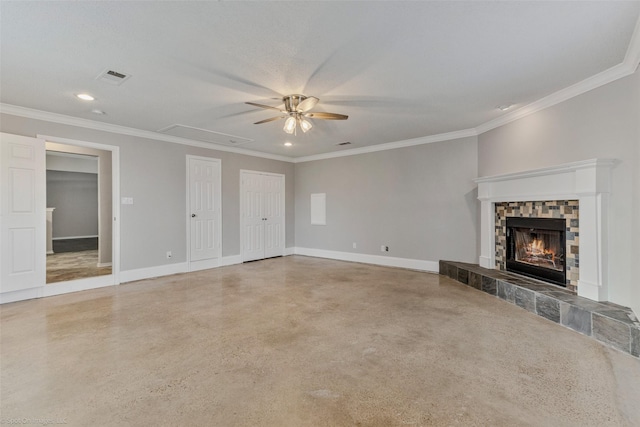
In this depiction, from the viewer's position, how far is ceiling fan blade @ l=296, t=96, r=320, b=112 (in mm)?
3180

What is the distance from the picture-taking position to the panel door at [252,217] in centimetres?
664

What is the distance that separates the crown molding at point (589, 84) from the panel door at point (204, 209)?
5.33 meters

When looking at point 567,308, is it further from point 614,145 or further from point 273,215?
point 273,215

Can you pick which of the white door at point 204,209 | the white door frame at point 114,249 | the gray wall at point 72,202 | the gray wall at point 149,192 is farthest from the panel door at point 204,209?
the gray wall at point 72,202

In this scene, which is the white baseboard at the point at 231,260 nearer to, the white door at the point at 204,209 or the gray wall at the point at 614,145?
the white door at the point at 204,209

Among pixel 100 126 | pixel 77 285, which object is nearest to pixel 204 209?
pixel 100 126

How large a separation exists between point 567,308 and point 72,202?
13.1 m

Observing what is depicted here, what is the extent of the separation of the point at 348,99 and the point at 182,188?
12.3ft

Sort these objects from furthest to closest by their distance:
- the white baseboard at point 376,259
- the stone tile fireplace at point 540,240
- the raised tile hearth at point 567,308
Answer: the white baseboard at point 376,259 → the stone tile fireplace at point 540,240 → the raised tile hearth at point 567,308

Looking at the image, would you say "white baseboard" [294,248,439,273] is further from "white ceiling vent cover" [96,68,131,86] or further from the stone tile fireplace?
"white ceiling vent cover" [96,68,131,86]

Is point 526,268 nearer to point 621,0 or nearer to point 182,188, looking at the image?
point 621,0

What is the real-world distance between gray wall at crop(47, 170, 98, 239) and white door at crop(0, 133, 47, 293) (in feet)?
23.5

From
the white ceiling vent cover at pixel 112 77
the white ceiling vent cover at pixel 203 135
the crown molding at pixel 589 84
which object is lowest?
the crown molding at pixel 589 84

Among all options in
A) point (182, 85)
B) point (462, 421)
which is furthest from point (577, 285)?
point (182, 85)
